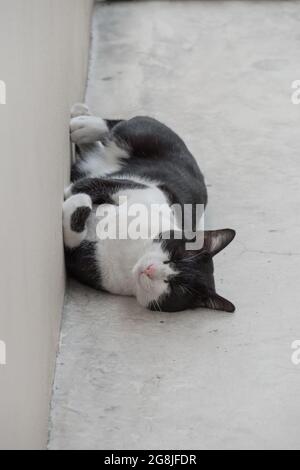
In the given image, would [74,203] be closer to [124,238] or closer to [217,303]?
[124,238]

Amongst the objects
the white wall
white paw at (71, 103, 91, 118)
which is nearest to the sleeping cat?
the white wall

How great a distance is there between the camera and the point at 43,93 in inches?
107

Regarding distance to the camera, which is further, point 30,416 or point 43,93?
point 43,93

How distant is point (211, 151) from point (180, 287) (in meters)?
1.30

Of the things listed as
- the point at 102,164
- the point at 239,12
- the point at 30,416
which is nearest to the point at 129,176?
the point at 102,164

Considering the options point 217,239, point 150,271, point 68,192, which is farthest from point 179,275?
point 68,192

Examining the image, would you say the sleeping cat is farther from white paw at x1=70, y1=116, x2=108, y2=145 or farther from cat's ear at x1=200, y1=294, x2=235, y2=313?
white paw at x1=70, y1=116, x2=108, y2=145

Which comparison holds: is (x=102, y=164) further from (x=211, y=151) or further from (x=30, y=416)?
(x=30, y=416)

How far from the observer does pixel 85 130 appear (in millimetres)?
3742

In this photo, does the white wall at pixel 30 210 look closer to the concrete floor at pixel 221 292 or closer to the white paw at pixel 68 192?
the white paw at pixel 68 192

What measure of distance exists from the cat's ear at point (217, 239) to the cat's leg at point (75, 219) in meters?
0.41

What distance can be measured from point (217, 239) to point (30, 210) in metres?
1.02

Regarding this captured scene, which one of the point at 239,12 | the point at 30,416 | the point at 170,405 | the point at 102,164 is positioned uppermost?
the point at 239,12

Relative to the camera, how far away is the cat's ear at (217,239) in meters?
3.24
